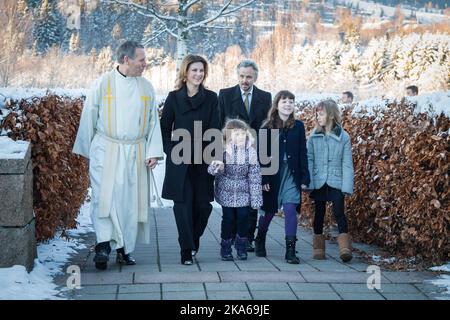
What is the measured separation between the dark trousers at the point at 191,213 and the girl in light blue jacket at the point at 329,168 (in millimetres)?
1120

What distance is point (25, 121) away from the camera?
6.48 meters

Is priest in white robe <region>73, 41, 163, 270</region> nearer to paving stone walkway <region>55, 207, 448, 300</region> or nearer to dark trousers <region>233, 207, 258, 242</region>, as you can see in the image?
paving stone walkway <region>55, 207, 448, 300</region>

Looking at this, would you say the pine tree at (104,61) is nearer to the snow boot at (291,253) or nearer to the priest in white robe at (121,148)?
the priest in white robe at (121,148)

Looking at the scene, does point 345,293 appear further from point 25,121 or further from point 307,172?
point 25,121

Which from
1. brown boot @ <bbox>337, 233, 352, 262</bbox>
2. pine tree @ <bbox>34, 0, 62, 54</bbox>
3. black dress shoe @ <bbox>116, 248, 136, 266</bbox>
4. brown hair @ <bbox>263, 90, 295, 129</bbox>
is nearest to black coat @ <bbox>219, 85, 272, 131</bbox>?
brown hair @ <bbox>263, 90, 295, 129</bbox>

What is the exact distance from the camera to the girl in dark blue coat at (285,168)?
7215 mm

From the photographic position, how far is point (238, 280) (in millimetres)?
5816

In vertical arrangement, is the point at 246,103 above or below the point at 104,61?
below

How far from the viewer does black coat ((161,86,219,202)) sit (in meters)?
6.89

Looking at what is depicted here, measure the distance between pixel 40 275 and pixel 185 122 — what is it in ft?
6.33

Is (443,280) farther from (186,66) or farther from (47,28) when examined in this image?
(47,28)

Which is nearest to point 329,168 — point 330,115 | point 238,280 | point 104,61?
point 330,115

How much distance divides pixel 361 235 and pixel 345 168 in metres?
1.30

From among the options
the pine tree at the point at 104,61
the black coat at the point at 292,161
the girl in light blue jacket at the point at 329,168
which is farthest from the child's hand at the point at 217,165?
the pine tree at the point at 104,61
